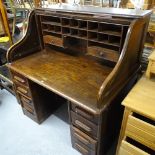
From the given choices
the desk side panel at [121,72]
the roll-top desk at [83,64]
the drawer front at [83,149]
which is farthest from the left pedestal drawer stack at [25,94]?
the desk side panel at [121,72]

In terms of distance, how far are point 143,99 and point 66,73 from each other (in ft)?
2.13

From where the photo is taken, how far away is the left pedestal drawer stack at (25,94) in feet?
5.24

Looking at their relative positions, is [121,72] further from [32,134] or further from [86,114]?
[32,134]

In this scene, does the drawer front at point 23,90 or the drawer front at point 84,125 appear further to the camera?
the drawer front at point 23,90

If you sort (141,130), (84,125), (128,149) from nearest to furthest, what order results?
(141,130), (128,149), (84,125)

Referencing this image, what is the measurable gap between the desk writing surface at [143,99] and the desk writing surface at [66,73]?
229 millimetres

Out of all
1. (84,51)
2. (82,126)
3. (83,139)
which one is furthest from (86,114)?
(84,51)

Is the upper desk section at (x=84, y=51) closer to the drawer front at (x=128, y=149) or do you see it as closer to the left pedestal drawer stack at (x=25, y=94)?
the left pedestal drawer stack at (x=25, y=94)

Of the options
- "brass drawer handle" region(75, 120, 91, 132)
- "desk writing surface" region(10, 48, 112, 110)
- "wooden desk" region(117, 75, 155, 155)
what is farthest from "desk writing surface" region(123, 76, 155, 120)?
"brass drawer handle" region(75, 120, 91, 132)

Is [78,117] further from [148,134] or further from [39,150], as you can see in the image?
[39,150]

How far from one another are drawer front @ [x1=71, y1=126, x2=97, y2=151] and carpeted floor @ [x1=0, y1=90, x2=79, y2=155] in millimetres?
260

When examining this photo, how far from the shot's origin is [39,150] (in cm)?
161

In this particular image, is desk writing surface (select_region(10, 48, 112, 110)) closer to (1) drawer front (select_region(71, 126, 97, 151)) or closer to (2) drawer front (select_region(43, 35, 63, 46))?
(2) drawer front (select_region(43, 35, 63, 46))

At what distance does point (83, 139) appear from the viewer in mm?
1346
